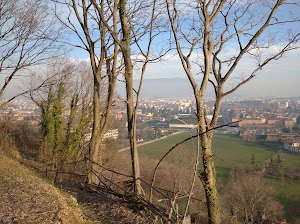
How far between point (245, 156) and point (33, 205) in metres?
41.0

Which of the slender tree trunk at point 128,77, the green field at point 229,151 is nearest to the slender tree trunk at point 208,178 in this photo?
the slender tree trunk at point 128,77

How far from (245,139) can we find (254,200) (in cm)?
2610

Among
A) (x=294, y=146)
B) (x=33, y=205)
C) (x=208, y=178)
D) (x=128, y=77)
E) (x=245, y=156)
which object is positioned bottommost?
(x=245, y=156)

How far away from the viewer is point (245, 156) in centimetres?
4225

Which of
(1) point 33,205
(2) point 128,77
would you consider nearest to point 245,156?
(2) point 128,77

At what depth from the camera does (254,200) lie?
24.7 meters

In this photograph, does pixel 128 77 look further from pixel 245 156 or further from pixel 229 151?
pixel 229 151

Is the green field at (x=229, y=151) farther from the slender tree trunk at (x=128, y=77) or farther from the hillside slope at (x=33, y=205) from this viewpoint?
the hillside slope at (x=33, y=205)

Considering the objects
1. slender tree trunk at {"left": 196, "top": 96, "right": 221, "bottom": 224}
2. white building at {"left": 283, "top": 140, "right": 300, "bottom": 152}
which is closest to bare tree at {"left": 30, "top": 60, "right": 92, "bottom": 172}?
slender tree trunk at {"left": 196, "top": 96, "right": 221, "bottom": 224}

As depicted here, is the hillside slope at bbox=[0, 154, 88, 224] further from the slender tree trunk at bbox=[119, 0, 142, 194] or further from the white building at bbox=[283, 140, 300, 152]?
the white building at bbox=[283, 140, 300, 152]

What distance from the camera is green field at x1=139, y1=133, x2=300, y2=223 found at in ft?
95.7

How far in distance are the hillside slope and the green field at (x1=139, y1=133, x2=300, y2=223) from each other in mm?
20532

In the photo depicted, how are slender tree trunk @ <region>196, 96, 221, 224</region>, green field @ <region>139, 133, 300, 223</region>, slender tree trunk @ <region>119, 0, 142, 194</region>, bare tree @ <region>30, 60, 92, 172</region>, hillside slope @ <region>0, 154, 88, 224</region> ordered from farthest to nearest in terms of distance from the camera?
1. green field @ <region>139, 133, 300, 223</region>
2. bare tree @ <region>30, 60, 92, 172</region>
3. slender tree trunk @ <region>119, 0, 142, 194</region>
4. slender tree trunk @ <region>196, 96, 221, 224</region>
5. hillside slope @ <region>0, 154, 88, 224</region>

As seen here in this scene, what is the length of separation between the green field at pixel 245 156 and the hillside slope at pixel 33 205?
Answer: 20532 millimetres
